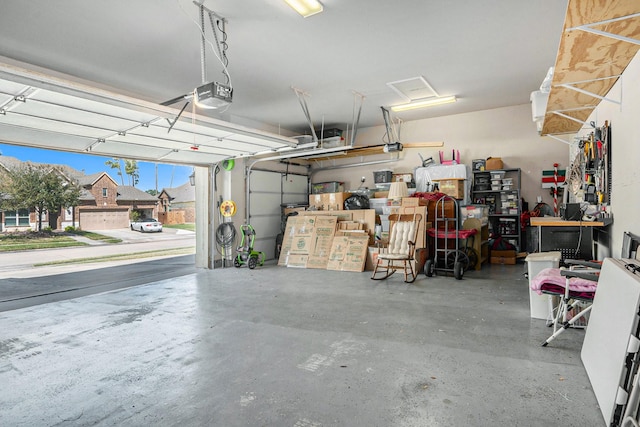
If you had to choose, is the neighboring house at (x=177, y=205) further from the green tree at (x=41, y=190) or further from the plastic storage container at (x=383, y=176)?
the plastic storage container at (x=383, y=176)

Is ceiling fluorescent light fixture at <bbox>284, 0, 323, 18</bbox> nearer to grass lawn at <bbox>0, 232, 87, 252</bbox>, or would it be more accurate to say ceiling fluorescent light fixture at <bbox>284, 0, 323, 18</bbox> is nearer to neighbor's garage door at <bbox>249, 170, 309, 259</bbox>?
neighbor's garage door at <bbox>249, 170, 309, 259</bbox>

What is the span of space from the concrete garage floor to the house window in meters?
3.77

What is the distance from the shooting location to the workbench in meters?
3.84

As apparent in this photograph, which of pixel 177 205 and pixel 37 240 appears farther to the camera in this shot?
pixel 177 205

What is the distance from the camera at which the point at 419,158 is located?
27.3 ft

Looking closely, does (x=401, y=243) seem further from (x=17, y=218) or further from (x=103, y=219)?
(x=103, y=219)

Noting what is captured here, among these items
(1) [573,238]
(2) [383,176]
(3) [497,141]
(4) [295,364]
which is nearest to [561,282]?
(1) [573,238]

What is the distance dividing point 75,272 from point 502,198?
966 centimetres

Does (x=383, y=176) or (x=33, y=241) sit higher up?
(x=383, y=176)

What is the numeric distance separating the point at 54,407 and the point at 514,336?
3.58 meters

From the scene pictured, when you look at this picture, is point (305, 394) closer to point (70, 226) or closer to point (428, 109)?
point (428, 109)

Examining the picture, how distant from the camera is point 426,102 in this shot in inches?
264

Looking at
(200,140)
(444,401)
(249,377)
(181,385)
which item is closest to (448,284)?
(444,401)

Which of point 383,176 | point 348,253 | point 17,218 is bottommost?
point 348,253
